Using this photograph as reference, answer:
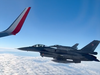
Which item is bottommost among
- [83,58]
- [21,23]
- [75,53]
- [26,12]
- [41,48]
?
[83,58]

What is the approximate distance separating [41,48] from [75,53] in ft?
30.7

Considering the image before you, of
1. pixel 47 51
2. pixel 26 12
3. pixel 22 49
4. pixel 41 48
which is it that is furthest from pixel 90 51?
pixel 26 12

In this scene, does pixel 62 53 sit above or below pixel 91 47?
below

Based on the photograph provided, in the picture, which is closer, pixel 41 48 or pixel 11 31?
pixel 11 31

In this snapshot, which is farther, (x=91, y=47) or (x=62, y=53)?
(x=91, y=47)

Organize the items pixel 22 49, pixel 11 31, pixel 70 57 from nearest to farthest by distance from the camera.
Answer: pixel 11 31 → pixel 22 49 → pixel 70 57

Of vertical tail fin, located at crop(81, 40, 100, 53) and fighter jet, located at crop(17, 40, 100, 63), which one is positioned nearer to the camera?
fighter jet, located at crop(17, 40, 100, 63)

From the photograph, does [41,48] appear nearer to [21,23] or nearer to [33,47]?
[33,47]

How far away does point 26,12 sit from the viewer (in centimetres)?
529

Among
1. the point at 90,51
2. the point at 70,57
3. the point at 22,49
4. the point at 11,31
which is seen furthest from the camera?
the point at 90,51

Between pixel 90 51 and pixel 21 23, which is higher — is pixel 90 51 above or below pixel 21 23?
below

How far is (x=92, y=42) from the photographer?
24500 millimetres

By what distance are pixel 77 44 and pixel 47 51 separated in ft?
57.9

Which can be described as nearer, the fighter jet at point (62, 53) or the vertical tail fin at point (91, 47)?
the fighter jet at point (62, 53)
